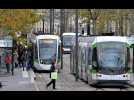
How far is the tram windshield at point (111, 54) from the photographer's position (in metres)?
42.7

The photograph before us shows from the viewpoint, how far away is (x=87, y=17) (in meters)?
75.2

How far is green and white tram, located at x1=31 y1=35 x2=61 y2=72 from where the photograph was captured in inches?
2363

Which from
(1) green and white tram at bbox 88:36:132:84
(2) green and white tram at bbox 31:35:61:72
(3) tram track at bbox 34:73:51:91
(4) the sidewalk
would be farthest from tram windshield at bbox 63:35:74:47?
(1) green and white tram at bbox 88:36:132:84

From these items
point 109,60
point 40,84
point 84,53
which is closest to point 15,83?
point 40,84

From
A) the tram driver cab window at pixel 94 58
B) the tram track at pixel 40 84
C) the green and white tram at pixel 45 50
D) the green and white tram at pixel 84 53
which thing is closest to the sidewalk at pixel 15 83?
the tram track at pixel 40 84

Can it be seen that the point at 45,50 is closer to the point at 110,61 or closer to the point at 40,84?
the point at 40,84

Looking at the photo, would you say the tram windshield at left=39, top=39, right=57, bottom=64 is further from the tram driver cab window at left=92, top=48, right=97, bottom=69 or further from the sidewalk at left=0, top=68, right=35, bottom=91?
the tram driver cab window at left=92, top=48, right=97, bottom=69

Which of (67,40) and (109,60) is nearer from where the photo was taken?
(109,60)

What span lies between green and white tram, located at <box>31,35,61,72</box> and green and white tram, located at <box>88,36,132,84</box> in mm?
16780

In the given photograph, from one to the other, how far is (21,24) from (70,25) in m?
45.3

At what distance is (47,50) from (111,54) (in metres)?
18.0

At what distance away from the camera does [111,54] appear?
4300 cm
